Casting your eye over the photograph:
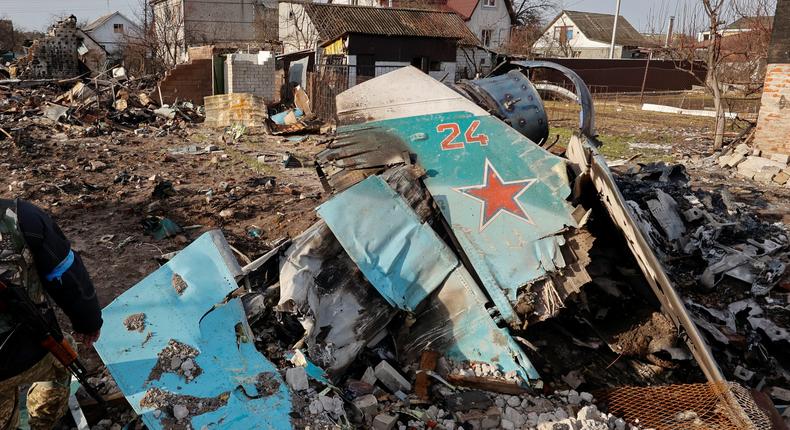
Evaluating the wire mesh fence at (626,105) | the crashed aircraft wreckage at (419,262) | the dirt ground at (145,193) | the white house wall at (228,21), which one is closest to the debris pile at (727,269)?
the crashed aircraft wreckage at (419,262)

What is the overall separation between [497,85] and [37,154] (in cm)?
936

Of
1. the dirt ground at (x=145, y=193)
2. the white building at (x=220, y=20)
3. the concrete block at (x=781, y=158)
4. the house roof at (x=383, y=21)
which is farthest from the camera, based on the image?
the white building at (x=220, y=20)

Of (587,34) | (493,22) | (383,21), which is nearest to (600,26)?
(587,34)

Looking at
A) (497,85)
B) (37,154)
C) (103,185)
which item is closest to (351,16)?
(37,154)

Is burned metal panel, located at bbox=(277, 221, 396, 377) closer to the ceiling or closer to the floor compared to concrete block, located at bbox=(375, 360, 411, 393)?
closer to the ceiling

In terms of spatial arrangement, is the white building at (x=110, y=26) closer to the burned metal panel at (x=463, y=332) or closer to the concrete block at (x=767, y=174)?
the concrete block at (x=767, y=174)

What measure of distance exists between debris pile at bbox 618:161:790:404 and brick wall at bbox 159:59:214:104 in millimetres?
13806

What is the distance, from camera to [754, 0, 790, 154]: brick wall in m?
9.74

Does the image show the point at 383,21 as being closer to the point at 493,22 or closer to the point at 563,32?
the point at 493,22

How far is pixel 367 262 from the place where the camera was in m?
3.57

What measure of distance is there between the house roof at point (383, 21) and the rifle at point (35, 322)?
20.0m

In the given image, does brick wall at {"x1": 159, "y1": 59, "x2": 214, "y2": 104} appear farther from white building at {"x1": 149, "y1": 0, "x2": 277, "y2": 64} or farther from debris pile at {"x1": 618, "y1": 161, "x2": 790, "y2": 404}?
debris pile at {"x1": 618, "y1": 161, "x2": 790, "y2": 404}

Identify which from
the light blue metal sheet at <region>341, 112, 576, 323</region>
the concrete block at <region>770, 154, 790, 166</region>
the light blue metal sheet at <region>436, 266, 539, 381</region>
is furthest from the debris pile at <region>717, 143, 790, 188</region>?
the light blue metal sheet at <region>436, 266, 539, 381</region>

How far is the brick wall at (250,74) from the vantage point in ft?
52.0
